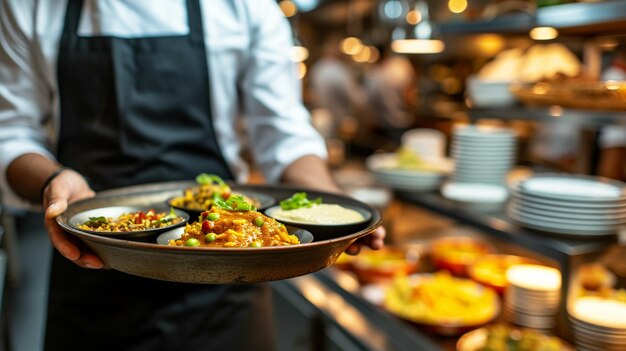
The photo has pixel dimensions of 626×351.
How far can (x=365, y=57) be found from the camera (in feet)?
38.2

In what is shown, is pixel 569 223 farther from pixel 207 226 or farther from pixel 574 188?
pixel 207 226

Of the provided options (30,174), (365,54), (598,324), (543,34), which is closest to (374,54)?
(365,54)

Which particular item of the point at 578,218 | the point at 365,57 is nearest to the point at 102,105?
the point at 578,218

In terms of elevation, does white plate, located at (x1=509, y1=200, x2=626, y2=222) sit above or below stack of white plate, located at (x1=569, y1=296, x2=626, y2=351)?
above

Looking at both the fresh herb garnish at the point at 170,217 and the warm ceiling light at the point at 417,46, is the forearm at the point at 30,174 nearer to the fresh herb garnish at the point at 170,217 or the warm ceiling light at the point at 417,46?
the fresh herb garnish at the point at 170,217

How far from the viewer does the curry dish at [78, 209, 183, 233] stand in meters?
1.14

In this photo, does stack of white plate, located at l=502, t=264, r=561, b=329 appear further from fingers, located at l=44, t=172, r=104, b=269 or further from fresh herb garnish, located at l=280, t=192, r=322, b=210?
fingers, located at l=44, t=172, r=104, b=269

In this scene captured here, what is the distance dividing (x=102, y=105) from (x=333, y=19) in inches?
463

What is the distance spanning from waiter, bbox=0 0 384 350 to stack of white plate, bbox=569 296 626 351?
845 mm

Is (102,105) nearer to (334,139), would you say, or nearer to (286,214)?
(286,214)

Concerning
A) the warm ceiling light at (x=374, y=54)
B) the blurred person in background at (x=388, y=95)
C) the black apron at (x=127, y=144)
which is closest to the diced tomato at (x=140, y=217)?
the black apron at (x=127, y=144)


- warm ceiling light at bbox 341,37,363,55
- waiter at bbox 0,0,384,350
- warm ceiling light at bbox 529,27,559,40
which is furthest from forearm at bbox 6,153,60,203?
warm ceiling light at bbox 341,37,363,55

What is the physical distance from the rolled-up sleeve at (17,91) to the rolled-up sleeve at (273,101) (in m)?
0.61

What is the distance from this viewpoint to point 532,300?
200 centimetres
